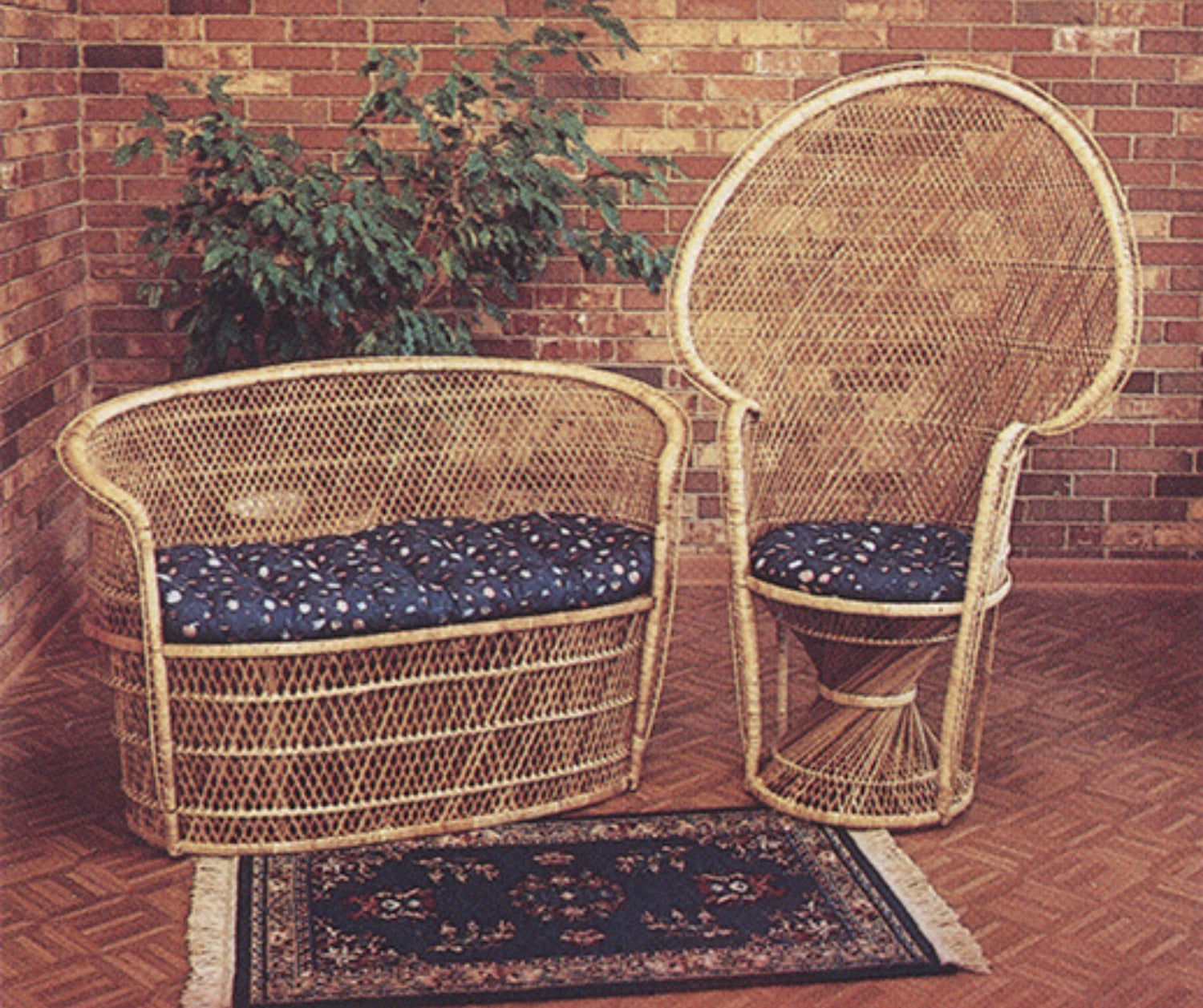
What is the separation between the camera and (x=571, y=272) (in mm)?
4492

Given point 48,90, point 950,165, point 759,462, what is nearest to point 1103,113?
point 950,165

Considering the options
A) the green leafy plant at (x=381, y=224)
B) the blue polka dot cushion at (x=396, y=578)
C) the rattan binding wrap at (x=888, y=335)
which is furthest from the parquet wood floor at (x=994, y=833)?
the green leafy plant at (x=381, y=224)

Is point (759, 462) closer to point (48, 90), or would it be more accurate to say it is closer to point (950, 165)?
point (950, 165)

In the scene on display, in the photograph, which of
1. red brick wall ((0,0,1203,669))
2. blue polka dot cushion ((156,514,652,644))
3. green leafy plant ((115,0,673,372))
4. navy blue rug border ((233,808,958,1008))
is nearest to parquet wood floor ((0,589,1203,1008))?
navy blue rug border ((233,808,958,1008))

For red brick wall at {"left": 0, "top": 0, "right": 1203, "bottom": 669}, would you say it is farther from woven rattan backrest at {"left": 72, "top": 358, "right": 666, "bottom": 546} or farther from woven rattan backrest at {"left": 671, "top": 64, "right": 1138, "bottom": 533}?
woven rattan backrest at {"left": 72, "top": 358, "right": 666, "bottom": 546}

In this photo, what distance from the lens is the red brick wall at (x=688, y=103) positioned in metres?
4.28

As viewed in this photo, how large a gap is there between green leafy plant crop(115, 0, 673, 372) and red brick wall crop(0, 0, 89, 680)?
28cm

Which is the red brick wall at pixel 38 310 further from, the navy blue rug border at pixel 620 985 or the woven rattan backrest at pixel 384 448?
the navy blue rug border at pixel 620 985

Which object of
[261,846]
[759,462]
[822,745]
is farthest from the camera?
[759,462]

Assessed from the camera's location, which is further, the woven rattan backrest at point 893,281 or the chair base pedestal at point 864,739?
the woven rattan backrest at point 893,281

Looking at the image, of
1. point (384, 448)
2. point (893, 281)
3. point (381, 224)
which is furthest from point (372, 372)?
point (893, 281)

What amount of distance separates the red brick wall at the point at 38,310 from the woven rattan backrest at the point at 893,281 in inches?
58.6

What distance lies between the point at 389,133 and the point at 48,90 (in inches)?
31.7

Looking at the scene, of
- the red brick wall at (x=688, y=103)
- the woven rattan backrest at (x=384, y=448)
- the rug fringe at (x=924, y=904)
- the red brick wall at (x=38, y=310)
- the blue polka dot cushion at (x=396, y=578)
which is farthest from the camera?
the red brick wall at (x=688, y=103)
